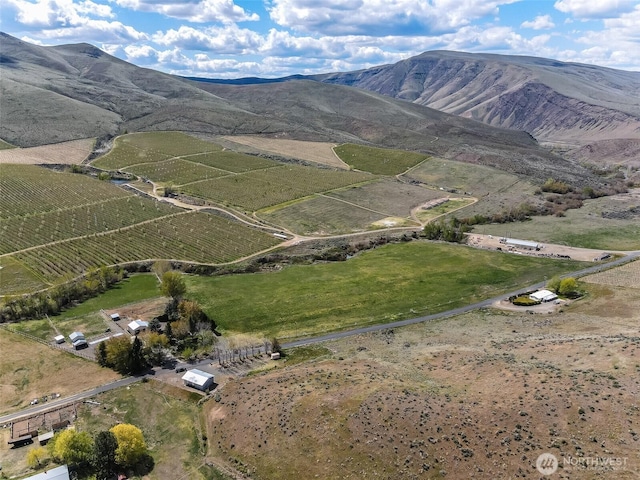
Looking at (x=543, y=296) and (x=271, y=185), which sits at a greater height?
(x=271, y=185)

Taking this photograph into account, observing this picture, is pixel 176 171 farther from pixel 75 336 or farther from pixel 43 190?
pixel 75 336

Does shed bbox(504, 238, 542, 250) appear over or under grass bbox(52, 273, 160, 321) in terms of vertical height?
over

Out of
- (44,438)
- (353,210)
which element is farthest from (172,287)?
(353,210)

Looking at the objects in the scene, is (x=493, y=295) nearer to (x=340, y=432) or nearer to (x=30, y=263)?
(x=340, y=432)

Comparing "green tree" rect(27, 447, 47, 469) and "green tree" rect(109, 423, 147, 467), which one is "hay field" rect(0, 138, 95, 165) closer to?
"green tree" rect(27, 447, 47, 469)

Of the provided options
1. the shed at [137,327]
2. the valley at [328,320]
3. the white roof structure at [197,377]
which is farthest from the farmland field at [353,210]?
the white roof structure at [197,377]

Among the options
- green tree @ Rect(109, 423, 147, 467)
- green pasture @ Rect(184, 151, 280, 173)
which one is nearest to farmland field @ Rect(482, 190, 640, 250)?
green pasture @ Rect(184, 151, 280, 173)

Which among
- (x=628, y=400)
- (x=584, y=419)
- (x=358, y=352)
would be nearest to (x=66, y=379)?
(x=358, y=352)

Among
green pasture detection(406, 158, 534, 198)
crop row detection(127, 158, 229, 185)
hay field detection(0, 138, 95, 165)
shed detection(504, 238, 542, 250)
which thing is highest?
hay field detection(0, 138, 95, 165)

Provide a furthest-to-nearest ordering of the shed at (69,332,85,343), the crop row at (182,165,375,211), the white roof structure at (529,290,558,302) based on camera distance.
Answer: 1. the crop row at (182,165,375,211)
2. the white roof structure at (529,290,558,302)
3. the shed at (69,332,85,343)
